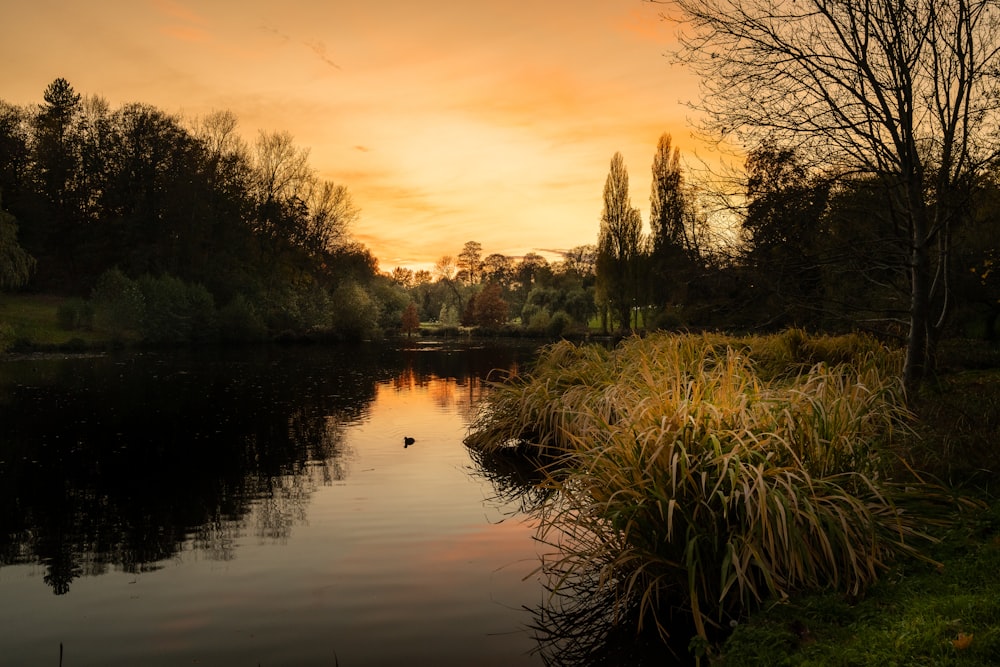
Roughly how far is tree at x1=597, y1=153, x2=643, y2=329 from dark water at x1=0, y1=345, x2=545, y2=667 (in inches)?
1289

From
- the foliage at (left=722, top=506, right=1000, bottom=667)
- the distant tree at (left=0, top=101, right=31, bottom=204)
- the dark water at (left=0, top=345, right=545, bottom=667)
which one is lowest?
the dark water at (left=0, top=345, right=545, bottom=667)

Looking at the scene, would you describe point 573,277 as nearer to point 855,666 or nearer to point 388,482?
point 388,482

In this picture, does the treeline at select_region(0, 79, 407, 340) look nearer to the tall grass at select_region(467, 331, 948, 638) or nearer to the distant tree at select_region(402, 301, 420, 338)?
the distant tree at select_region(402, 301, 420, 338)

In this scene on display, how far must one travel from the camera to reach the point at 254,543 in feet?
20.3

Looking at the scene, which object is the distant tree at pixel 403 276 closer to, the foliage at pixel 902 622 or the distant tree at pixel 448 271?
the distant tree at pixel 448 271

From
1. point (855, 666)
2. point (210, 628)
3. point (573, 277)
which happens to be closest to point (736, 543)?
point (855, 666)

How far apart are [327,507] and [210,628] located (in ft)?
9.93

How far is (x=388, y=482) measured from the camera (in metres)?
8.53

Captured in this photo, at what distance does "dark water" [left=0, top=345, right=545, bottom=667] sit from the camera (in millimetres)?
4203

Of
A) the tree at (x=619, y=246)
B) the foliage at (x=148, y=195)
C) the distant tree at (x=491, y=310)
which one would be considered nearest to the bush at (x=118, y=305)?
the foliage at (x=148, y=195)

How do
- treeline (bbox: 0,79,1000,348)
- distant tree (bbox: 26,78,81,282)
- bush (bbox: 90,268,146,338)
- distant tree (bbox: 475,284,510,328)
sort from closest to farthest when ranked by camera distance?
bush (bbox: 90,268,146,338)
treeline (bbox: 0,79,1000,348)
distant tree (bbox: 26,78,81,282)
distant tree (bbox: 475,284,510,328)

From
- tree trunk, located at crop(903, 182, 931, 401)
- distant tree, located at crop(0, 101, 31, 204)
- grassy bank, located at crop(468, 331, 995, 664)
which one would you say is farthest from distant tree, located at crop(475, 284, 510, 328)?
grassy bank, located at crop(468, 331, 995, 664)

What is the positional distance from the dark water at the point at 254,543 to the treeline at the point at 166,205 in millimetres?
30088

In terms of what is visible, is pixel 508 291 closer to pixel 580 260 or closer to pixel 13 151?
pixel 580 260
